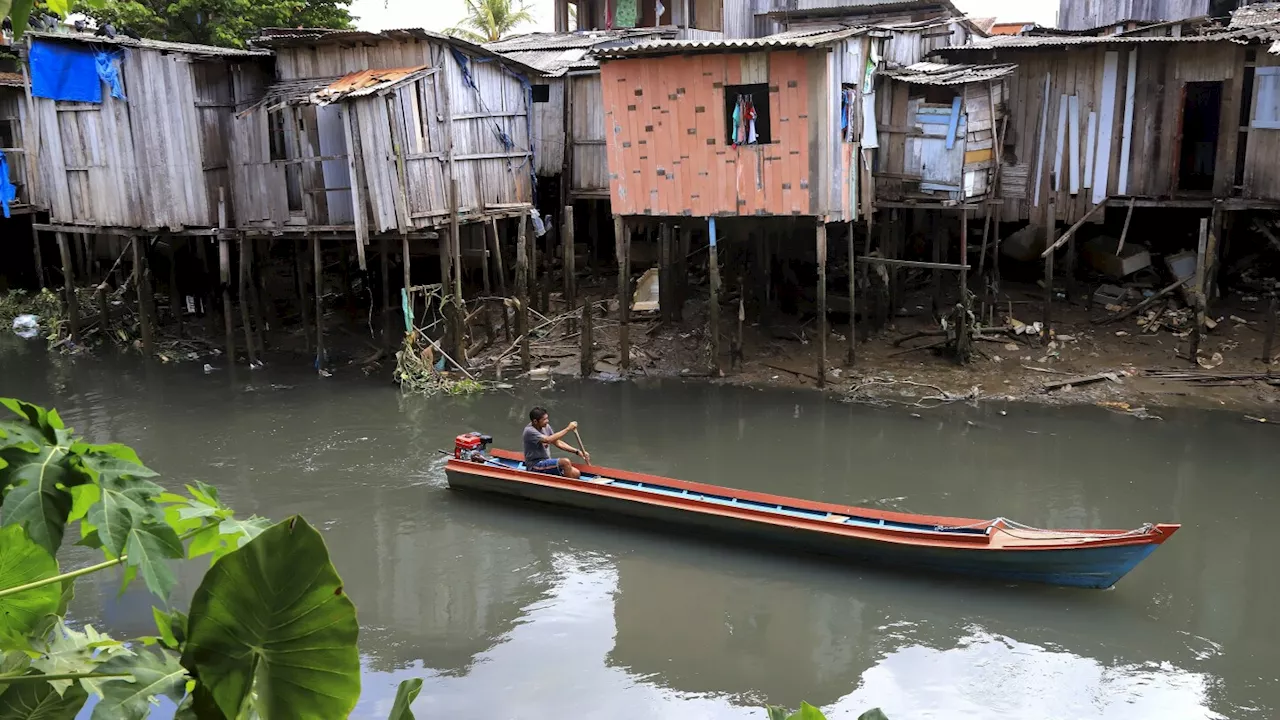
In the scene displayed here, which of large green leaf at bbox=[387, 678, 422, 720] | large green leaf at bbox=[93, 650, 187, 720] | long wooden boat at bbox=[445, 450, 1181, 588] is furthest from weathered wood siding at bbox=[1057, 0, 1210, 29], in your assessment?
large green leaf at bbox=[93, 650, 187, 720]

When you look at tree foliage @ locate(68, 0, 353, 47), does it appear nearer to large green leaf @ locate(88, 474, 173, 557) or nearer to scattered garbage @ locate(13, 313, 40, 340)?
scattered garbage @ locate(13, 313, 40, 340)

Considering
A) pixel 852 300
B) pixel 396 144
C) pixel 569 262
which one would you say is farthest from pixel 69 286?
pixel 852 300

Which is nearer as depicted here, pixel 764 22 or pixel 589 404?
pixel 589 404

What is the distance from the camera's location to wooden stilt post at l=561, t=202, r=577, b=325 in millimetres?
17547

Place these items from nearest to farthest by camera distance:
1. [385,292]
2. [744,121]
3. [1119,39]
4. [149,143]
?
[744,121], [1119,39], [149,143], [385,292]

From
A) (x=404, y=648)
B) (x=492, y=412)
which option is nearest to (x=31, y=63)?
(x=492, y=412)

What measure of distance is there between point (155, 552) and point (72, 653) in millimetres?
415

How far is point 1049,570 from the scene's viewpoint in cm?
898

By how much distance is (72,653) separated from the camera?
2482 millimetres

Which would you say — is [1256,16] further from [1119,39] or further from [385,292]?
[385,292]

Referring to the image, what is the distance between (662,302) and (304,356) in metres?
6.29

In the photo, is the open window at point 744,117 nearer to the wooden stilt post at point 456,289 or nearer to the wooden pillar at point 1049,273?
the wooden stilt post at point 456,289

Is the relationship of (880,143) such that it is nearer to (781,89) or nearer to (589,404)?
(781,89)

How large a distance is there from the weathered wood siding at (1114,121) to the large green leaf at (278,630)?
52.5 ft
